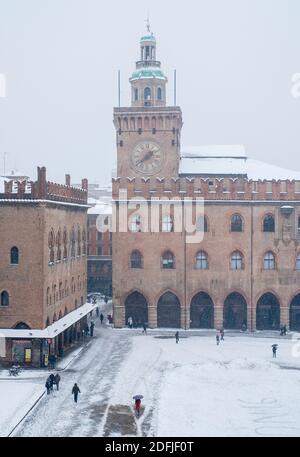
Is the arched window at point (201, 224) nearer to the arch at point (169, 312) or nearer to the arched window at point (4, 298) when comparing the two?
the arch at point (169, 312)

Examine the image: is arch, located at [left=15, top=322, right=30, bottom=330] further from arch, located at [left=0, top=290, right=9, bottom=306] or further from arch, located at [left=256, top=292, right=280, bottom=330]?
arch, located at [left=256, top=292, right=280, bottom=330]

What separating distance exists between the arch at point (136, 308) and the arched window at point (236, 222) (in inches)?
346

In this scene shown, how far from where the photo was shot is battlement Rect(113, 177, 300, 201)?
50.8 m

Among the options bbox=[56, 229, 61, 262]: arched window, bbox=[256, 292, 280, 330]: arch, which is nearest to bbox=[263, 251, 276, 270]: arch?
bbox=[256, 292, 280, 330]: arch

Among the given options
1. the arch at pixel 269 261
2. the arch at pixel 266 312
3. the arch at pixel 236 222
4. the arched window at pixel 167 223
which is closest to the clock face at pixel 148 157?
the arched window at pixel 167 223

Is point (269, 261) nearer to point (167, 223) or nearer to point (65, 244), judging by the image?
point (167, 223)

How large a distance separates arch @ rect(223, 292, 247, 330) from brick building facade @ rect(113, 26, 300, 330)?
0.08m

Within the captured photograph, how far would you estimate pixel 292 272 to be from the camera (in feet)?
165

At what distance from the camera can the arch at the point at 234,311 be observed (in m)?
51.1

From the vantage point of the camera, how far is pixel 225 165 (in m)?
56.1

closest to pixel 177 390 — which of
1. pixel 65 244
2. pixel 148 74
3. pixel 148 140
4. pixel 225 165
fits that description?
pixel 65 244

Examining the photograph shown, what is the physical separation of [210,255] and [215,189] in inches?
199
